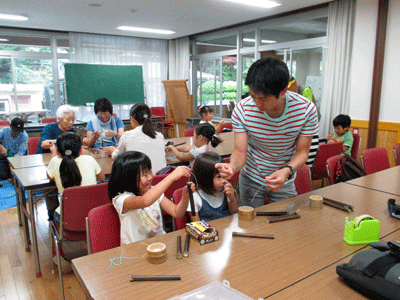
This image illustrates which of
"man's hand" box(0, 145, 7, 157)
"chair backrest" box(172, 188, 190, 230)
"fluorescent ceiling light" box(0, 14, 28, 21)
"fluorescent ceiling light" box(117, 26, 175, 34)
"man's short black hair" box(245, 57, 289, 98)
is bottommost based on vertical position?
"man's hand" box(0, 145, 7, 157)

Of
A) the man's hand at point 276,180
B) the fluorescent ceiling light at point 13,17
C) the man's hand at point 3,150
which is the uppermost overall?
the fluorescent ceiling light at point 13,17

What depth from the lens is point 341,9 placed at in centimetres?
494

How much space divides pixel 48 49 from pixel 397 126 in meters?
7.82

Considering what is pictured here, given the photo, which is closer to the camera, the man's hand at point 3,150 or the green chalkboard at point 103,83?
the man's hand at point 3,150

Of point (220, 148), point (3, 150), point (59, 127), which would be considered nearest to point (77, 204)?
point (59, 127)

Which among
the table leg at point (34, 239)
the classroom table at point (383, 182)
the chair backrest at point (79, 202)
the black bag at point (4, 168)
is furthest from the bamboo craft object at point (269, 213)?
the black bag at point (4, 168)

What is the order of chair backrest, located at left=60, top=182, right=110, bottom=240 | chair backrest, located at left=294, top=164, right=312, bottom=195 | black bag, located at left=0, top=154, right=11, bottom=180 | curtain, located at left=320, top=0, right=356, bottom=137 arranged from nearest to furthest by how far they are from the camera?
chair backrest, located at left=60, top=182, right=110, bottom=240 < chair backrest, located at left=294, top=164, right=312, bottom=195 < black bag, located at left=0, top=154, right=11, bottom=180 < curtain, located at left=320, top=0, right=356, bottom=137

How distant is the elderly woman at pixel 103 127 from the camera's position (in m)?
3.61

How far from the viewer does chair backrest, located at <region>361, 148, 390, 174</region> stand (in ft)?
9.20

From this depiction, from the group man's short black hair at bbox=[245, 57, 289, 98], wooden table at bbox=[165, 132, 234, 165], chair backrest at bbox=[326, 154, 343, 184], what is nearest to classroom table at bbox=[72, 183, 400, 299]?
man's short black hair at bbox=[245, 57, 289, 98]

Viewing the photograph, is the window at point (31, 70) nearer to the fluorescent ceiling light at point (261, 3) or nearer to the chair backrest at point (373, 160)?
the fluorescent ceiling light at point (261, 3)

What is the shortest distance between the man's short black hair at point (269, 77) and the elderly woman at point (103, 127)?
249cm

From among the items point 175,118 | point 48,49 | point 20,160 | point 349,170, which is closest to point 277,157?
point 349,170

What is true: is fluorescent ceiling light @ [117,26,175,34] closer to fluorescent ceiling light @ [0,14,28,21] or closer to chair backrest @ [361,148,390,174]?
fluorescent ceiling light @ [0,14,28,21]
